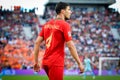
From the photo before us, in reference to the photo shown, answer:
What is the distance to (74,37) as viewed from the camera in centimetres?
1911

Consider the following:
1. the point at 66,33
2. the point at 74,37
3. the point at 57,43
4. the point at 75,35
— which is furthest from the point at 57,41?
the point at 75,35

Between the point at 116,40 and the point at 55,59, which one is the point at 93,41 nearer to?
the point at 116,40

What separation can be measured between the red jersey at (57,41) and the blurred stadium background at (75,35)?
11.3 meters

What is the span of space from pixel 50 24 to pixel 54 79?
0.58 metres

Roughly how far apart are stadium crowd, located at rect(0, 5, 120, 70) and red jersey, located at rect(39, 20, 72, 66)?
12.6 metres

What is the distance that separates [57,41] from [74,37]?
1557 centimetres

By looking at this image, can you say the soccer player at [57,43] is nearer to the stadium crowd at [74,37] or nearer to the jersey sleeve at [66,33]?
the jersey sleeve at [66,33]

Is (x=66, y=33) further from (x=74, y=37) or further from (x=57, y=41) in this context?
(x=74, y=37)

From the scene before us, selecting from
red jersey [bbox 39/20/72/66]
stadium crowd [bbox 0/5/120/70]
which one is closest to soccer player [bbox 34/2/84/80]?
red jersey [bbox 39/20/72/66]

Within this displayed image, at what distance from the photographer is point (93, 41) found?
1927cm

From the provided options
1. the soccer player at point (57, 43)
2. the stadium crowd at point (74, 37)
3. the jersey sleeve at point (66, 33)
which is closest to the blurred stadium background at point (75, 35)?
the stadium crowd at point (74, 37)

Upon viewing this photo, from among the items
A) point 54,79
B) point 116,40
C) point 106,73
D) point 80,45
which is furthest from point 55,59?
point 116,40

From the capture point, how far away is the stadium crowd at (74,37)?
16.7 meters

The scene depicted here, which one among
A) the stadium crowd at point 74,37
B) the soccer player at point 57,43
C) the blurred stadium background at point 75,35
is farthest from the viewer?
the stadium crowd at point 74,37
